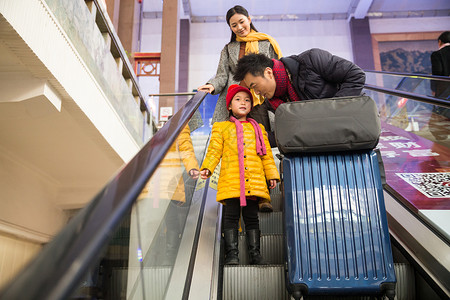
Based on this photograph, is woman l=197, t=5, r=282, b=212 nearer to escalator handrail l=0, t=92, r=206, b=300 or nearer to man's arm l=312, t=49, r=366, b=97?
man's arm l=312, t=49, r=366, b=97

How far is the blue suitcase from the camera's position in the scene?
1947 millimetres

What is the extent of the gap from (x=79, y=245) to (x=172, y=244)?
1.22 meters

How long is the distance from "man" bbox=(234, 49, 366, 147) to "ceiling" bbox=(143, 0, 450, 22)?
11.5m

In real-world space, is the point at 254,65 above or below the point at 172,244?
above

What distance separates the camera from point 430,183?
2.92 metres

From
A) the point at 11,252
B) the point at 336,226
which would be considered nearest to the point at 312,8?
the point at 11,252

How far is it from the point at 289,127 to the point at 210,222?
3.49ft

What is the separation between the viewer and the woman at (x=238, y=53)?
3.44m

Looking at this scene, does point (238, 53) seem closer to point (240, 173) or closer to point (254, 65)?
point (254, 65)

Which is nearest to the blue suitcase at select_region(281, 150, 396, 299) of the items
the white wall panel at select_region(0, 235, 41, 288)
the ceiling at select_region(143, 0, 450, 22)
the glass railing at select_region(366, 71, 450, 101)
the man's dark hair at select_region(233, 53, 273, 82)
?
the man's dark hair at select_region(233, 53, 273, 82)

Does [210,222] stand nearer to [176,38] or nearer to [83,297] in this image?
[83,297]

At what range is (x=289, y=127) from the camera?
7.20ft

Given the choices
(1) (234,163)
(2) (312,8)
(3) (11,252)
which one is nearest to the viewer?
(1) (234,163)

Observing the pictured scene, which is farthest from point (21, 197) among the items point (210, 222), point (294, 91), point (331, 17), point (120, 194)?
point (331, 17)
